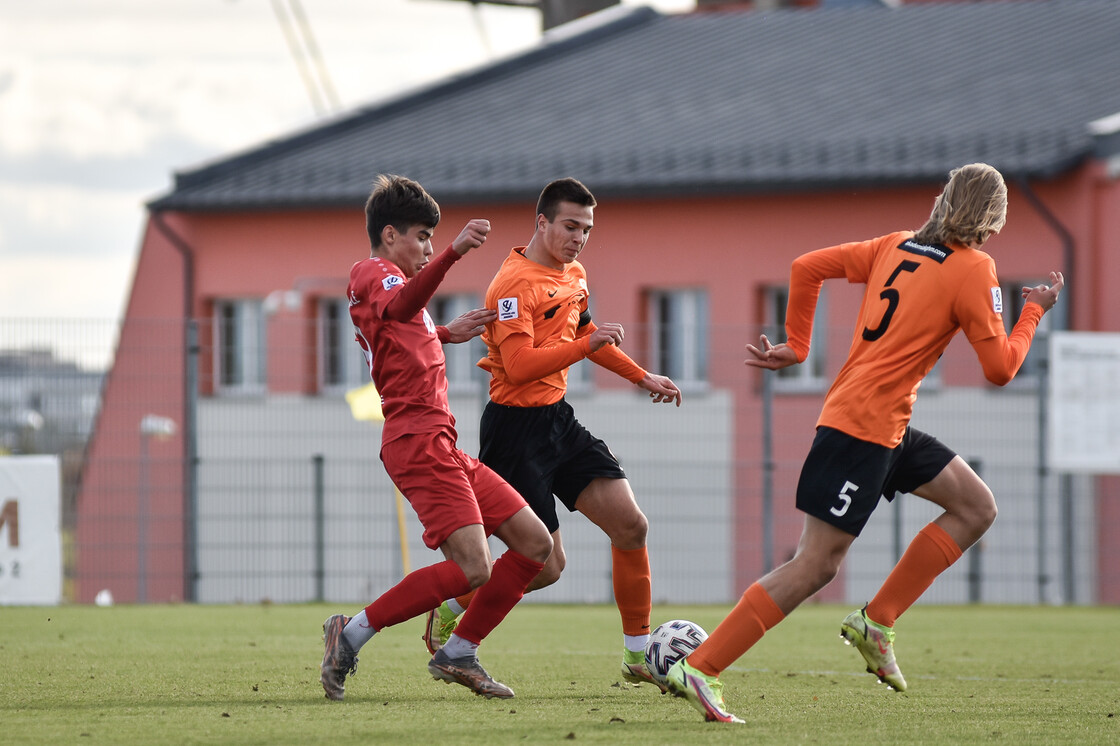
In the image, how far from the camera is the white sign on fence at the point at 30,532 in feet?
41.7

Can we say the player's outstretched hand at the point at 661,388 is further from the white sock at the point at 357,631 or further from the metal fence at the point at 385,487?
the metal fence at the point at 385,487

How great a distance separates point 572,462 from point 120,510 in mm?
9552

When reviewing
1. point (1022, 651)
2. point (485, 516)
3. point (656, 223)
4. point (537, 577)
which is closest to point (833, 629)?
point (1022, 651)

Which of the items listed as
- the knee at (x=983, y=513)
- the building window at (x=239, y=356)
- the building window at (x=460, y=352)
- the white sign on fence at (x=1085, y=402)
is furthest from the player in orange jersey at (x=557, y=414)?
the white sign on fence at (x=1085, y=402)

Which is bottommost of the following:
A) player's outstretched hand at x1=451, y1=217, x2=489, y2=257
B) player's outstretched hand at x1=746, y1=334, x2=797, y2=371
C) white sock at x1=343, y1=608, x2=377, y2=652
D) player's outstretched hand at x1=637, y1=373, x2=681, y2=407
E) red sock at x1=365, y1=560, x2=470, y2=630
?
white sock at x1=343, y1=608, x2=377, y2=652

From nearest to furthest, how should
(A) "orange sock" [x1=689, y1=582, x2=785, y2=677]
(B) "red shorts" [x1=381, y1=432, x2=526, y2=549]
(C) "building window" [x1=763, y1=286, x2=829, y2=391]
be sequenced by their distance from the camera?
(A) "orange sock" [x1=689, y1=582, x2=785, y2=677], (B) "red shorts" [x1=381, y1=432, x2=526, y2=549], (C) "building window" [x1=763, y1=286, x2=829, y2=391]

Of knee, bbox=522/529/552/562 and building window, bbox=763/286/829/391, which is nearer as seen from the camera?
knee, bbox=522/529/552/562

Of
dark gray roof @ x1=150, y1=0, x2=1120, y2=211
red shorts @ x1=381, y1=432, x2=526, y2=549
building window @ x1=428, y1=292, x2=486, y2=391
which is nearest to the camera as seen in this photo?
red shorts @ x1=381, y1=432, x2=526, y2=549

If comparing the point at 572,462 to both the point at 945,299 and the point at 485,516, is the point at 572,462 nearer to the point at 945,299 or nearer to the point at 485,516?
the point at 485,516

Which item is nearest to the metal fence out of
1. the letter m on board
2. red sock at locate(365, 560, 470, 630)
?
the letter m on board

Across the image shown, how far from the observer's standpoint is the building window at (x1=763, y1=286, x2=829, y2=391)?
749 inches

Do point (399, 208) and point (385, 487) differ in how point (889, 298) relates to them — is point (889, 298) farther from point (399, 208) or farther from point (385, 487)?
point (385, 487)

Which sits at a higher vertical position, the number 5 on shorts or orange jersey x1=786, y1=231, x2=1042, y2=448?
orange jersey x1=786, y1=231, x2=1042, y2=448

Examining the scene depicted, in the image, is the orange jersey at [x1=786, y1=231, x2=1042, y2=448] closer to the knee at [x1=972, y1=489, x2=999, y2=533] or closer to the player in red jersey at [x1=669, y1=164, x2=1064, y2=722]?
the player in red jersey at [x1=669, y1=164, x2=1064, y2=722]
